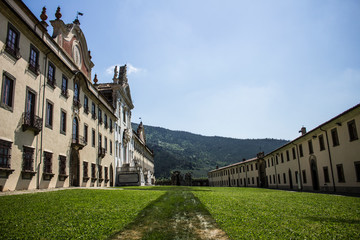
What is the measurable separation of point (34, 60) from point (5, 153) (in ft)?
22.1

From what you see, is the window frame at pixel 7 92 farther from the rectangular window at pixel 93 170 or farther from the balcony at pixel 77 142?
the rectangular window at pixel 93 170

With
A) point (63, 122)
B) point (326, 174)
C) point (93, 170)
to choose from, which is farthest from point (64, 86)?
point (326, 174)

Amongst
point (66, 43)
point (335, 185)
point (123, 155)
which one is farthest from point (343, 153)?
point (123, 155)

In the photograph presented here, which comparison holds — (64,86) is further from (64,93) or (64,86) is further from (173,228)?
(173,228)

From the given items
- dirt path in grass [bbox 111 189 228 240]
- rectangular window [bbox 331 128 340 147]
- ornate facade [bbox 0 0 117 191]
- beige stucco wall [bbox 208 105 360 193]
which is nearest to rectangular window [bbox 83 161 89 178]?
ornate facade [bbox 0 0 117 191]

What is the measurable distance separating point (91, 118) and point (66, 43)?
860cm

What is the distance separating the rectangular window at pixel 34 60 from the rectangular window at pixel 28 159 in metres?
5.09

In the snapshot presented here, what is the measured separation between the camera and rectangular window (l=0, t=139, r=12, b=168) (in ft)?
46.0

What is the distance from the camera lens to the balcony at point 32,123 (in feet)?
52.7

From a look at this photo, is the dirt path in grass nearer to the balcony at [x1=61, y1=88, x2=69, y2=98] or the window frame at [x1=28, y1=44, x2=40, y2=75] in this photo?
the window frame at [x1=28, y1=44, x2=40, y2=75]

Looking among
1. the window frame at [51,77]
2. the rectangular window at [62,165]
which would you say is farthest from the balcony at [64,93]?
the rectangular window at [62,165]

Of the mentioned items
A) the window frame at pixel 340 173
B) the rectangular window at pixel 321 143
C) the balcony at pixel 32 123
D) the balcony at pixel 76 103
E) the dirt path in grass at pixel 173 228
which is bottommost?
the dirt path in grass at pixel 173 228

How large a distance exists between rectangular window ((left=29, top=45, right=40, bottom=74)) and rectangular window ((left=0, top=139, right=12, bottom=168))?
5.28 meters

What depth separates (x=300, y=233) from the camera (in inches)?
214
